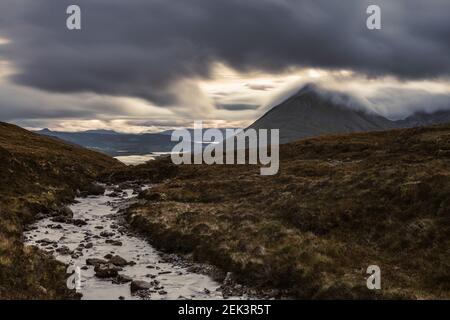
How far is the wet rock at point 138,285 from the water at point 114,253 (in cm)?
35

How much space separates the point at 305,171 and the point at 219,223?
79.5ft

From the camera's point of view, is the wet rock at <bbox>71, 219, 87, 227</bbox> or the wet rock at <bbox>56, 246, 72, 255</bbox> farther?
the wet rock at <bbox>71, 219, 87, 227</bbox>

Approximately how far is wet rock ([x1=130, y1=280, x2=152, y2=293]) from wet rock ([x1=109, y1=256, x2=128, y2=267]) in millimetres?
4402

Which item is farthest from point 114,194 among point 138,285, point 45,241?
point 138,285

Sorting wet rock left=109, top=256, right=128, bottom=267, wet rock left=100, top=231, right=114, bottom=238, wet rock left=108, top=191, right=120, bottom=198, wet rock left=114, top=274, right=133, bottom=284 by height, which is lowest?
wet rock left=114, top=274, right=133, bottom=284

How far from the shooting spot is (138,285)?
2205cm

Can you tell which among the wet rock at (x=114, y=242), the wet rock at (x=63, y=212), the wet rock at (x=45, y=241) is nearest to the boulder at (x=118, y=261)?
the wet rock at (x=114, y=242)

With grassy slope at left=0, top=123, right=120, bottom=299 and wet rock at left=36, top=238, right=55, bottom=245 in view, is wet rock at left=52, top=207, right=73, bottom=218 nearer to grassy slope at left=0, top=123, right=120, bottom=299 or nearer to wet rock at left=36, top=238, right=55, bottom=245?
grassy slope at left=0, top=123, right=120, bottom=299

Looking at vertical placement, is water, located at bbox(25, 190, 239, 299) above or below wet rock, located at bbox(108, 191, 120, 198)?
below

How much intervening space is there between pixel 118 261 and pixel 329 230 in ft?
48.0

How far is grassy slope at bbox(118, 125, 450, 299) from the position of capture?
2173cm

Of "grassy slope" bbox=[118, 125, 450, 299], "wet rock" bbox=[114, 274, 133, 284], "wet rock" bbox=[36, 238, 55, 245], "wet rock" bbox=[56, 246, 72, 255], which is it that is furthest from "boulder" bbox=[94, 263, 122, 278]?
"wet rock" bbox=[36, 238, 55, 245]
